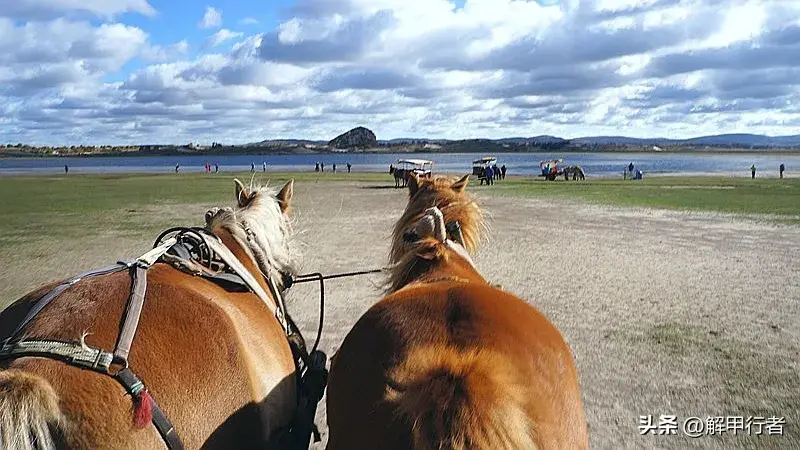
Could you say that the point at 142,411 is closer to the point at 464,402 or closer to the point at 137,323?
the point at 137,323

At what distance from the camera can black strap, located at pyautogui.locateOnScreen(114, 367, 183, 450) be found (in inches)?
81.4

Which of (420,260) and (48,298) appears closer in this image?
(48,298)

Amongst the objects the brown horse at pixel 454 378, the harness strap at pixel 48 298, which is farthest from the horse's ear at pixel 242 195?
the brown horse at pixel 454 378

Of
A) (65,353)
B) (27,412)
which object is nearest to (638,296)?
(65,353)

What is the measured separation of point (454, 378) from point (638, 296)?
8.35 m

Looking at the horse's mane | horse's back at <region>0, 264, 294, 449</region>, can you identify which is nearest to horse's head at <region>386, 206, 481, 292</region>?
the horse's mane

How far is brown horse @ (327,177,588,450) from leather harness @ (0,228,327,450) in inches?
26.2

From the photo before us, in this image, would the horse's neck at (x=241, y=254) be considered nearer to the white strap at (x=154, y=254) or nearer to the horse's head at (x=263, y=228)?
the horse's head at (x=263, y=228)

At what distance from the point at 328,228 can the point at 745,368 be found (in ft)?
42.0

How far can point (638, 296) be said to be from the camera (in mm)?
9492

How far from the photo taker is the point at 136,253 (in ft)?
44.3

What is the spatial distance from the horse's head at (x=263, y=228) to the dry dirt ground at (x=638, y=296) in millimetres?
620

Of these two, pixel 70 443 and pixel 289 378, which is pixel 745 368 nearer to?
pixel 289 378

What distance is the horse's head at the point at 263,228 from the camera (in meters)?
3.72
